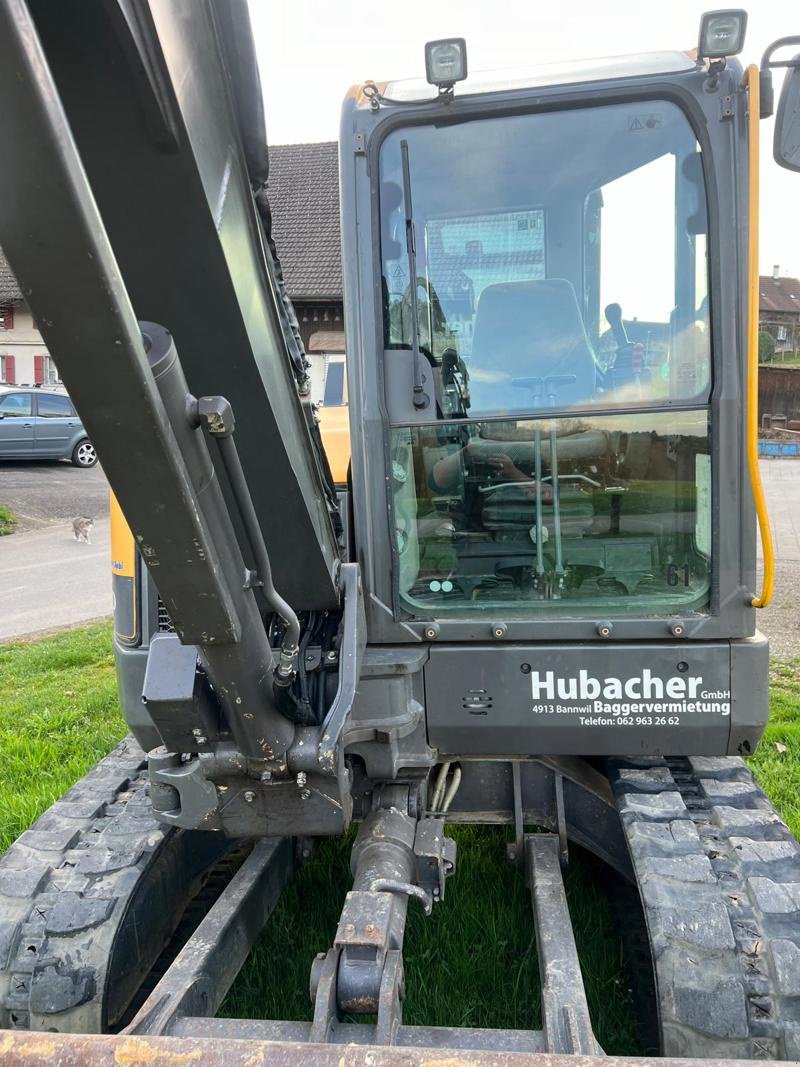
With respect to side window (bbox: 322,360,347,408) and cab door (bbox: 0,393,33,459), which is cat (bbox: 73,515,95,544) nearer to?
→ cab door (bbox: 0,393,33,459)

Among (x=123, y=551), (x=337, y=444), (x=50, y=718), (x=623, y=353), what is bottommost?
(x=50, y=718)

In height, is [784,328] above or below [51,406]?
Answer: above

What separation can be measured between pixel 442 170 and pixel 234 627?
1.59 meters

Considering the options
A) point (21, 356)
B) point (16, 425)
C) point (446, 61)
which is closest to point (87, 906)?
point (446, 61)

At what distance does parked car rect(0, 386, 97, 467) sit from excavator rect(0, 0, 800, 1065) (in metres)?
14.9

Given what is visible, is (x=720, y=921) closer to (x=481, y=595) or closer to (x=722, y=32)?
(x=481, y=595)

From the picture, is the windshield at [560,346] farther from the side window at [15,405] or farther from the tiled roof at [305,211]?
the tiled roof at [305,211]

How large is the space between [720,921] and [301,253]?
19370 millimetres

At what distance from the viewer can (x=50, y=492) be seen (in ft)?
50.3

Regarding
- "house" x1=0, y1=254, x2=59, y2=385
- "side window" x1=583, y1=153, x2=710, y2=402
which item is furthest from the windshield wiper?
"house" x1=0, y1=254, x2=59, y2=385

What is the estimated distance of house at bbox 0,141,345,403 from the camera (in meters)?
18.2

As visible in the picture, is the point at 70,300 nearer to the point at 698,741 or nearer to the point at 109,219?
the point at 109,219

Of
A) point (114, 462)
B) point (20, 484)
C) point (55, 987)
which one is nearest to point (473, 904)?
point (55, 987)

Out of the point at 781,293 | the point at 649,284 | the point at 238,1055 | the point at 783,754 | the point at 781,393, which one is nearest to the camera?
the point at 238,1055
